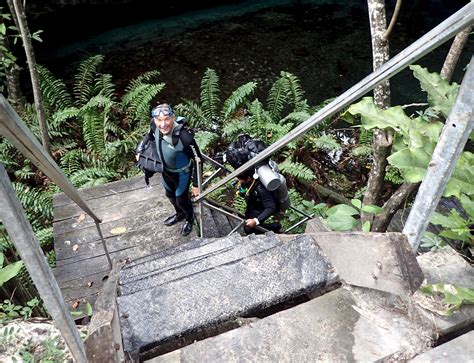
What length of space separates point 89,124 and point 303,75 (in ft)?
18.1

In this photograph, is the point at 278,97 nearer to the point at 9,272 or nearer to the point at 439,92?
the point at 439,92

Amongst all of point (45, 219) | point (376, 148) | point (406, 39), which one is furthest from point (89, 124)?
point (406, 39)

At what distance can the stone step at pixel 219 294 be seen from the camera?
2.12m

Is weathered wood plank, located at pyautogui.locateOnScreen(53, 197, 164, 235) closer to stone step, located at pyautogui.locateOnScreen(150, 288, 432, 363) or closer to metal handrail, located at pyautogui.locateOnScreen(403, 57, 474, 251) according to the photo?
stone step, located at pyautogui.locateOnScreen(150, 288, 432, 363)

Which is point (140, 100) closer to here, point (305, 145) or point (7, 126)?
point (305, 145)

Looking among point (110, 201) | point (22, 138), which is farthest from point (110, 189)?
point (22, 138)

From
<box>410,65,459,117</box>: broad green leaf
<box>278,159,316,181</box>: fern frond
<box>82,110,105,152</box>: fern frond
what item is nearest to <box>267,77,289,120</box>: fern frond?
<box>278,159,316,181</box>: fern frond

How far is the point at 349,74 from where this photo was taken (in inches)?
427

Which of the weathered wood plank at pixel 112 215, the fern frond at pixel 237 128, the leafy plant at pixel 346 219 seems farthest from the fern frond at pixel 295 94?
the leafy plant at pixel 346 219

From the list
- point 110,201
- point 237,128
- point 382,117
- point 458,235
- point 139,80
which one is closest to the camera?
point 458,235

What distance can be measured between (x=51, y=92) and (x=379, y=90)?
6887 mm

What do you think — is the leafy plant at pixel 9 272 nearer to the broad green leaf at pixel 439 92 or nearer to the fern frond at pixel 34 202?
the broad green leaf at pixel 439 92

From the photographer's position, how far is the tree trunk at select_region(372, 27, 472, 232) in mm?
3637

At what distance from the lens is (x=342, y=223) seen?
2805 millimetres
